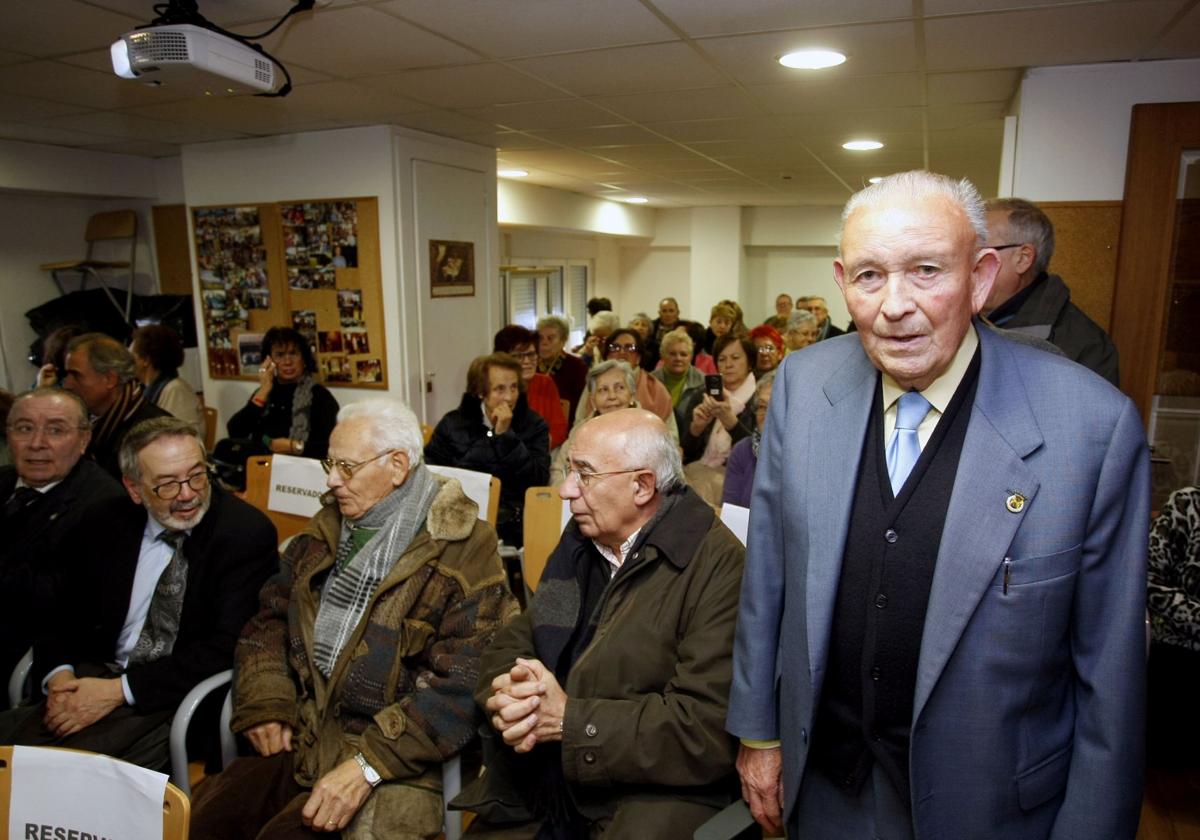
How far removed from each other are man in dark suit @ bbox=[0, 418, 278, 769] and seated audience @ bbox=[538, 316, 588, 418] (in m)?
3.01

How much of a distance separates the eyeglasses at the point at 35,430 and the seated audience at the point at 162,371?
1.56 m

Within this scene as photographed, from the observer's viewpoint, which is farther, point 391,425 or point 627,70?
point 627,70

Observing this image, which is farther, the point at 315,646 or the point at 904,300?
the point at 315,646

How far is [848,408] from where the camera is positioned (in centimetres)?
117

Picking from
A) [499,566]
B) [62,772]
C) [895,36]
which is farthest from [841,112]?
[62,772]

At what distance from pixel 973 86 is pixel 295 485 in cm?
329

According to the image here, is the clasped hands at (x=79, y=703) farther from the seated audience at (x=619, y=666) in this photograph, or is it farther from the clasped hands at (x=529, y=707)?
the clasped hands at (x=529, y=707)

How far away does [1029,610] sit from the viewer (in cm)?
101

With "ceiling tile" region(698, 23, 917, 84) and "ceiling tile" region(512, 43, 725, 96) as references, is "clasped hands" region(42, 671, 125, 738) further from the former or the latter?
"ceiling tile" region(698, 23, 917, 84)

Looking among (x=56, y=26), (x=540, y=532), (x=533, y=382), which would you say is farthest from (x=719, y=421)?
(x=56, y=26)

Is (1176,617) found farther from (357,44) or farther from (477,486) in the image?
(357,44)

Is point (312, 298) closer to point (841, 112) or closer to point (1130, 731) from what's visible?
point (841, 112)

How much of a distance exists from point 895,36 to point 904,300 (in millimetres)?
1982

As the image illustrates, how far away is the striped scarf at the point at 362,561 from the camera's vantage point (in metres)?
1.84
